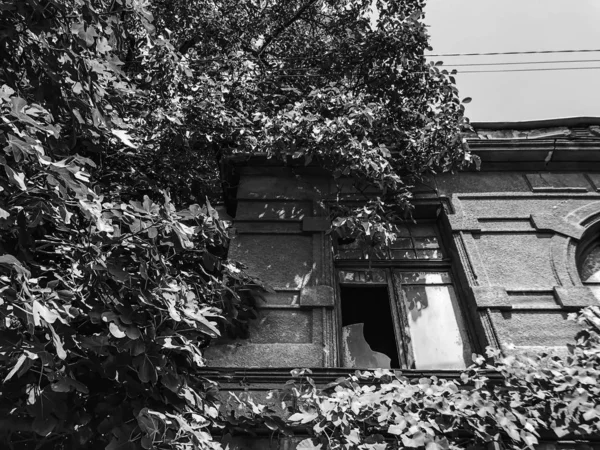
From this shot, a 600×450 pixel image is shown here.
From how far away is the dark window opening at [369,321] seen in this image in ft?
18.4

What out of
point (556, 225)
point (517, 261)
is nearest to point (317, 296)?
point (517, 261)

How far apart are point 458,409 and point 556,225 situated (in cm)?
339

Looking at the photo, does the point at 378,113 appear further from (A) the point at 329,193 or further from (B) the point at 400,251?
(B) the point at 400,251

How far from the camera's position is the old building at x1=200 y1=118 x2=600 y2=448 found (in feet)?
17.2

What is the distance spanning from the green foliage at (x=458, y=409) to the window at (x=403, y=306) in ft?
3.87

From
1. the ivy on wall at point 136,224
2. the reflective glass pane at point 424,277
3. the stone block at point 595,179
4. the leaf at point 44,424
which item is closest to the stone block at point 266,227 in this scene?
the ivy on wall at point 136,224

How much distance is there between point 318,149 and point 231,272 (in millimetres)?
1895

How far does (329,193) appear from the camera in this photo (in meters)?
6.72

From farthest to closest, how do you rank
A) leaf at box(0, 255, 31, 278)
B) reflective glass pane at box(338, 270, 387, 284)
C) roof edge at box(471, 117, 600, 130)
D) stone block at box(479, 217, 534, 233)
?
roof edge at box(471, 117, 600, 130)
stone block at box(479, 217, 534, 233)
reflective glass pane at box(338, 270, 387, 284)
leaf at box(0, 255, 31, 278)

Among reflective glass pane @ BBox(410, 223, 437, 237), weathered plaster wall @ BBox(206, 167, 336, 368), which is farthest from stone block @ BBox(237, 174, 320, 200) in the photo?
reflective glass pane @ BBox(410, 223, 437, 237)

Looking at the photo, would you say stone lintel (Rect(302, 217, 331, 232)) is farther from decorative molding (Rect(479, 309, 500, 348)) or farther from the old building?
decorative molding (Rect(479, 309, 500, 348))

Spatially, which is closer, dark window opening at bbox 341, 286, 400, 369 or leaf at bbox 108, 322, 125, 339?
leaf at bbox 108, 322, 125, 339

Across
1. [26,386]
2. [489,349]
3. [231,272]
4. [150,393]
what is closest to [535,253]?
[489,349]

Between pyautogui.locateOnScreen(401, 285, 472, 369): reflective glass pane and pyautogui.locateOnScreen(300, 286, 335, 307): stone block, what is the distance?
0.98 metres
